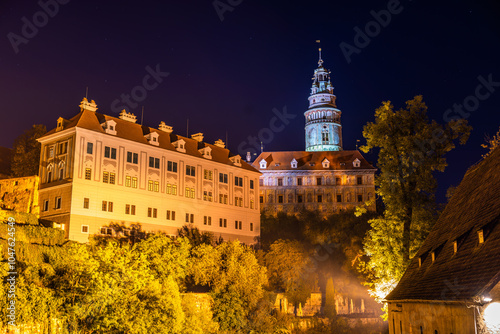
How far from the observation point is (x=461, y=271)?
52.0 feet

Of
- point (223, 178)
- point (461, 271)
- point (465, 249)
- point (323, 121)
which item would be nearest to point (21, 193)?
A: point (223, 178)

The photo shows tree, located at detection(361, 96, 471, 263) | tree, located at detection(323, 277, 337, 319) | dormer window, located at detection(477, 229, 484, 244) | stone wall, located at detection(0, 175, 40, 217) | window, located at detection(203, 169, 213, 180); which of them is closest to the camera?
dormer window, located at detection(477, 229, 484, 244)

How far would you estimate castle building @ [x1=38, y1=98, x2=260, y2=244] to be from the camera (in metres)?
48.0

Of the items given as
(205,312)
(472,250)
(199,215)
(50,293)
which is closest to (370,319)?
(199,215)

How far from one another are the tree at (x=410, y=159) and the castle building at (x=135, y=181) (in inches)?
1113

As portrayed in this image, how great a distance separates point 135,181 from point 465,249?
4043 cm

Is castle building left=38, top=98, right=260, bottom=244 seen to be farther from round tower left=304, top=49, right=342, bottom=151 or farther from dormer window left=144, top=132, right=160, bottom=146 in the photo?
round tower left=304, top=49, right=342, bottom=151

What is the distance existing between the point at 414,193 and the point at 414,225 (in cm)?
182

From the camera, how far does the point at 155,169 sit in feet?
181

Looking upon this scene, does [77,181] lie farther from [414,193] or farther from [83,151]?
[414,193]

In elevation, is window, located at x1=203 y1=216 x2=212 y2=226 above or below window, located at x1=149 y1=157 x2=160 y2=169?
below

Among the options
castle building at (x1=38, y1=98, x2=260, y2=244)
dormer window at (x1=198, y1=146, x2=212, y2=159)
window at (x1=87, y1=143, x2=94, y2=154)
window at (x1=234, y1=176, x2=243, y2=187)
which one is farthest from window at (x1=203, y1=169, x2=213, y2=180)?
window at (x1=87, y1=143, x2=94, y2=154)

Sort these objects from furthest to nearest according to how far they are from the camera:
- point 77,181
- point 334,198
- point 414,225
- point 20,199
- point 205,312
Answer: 1. point 334,198
2. point 20,199
3. point 77,181
4. point 205,312
5. point 414,225

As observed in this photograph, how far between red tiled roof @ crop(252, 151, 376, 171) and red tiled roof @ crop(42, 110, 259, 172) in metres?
31.6
